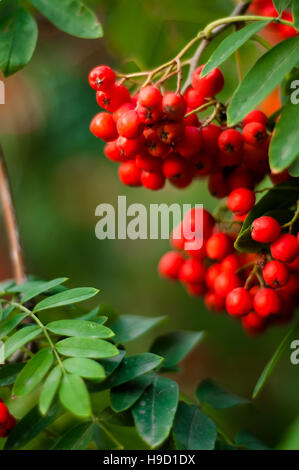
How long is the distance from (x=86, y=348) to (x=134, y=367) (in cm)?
12

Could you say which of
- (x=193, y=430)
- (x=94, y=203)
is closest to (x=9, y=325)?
(x=193, y=430)

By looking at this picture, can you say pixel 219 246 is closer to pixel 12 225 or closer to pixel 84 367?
pixel 84 367

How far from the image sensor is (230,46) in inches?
32.4

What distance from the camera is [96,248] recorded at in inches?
91.4

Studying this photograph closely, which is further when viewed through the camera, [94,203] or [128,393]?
[94,203]

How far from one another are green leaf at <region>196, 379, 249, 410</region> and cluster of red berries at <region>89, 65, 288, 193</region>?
395 mm

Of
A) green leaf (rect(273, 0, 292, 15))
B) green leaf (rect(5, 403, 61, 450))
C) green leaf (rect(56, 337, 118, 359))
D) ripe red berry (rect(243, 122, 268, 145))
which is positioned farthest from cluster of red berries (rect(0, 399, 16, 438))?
green leaf (rect(273, 0, 292, 15))

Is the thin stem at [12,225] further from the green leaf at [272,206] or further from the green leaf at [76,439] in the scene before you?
the green leaf at [272,206]

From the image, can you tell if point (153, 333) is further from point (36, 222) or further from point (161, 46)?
point (161, 46)

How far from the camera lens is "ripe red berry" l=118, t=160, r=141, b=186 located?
1.02 meters

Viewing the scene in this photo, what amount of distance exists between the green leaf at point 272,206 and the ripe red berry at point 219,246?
0.10m

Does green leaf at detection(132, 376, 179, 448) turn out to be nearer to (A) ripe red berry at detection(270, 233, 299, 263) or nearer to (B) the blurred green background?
(A) ripe red berry at detection(270, 233, 299, 263)

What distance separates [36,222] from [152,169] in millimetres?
1459
